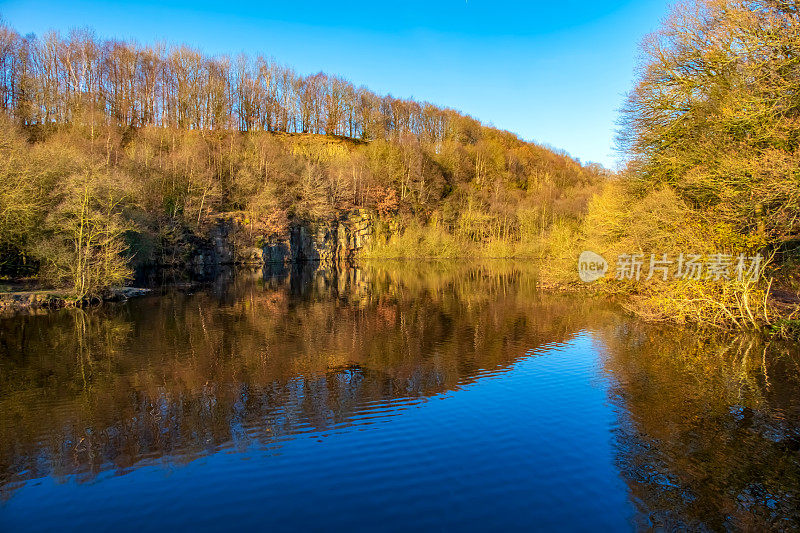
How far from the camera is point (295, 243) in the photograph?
220 feet

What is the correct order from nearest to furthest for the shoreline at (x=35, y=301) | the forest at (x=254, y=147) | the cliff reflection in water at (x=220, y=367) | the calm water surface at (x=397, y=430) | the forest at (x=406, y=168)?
the calm water surface at (x=397, y=430), the cliff reflection in water at (x=220, y=367), the forest at (x=406, y=168), the shoreline at (x=35, y=301), the forest at (x=254, y=147)

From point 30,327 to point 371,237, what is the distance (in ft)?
177

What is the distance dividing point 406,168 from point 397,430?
237 feet

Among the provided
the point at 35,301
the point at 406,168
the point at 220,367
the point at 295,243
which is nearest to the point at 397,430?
the point at 220,367

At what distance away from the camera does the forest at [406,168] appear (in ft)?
51.4

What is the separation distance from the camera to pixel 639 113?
2061 centimetres

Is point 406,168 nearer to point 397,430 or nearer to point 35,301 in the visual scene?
point 35,301

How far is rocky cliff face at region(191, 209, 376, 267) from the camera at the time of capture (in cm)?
5741

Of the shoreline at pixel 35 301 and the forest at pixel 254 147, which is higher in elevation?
the forest at pixel 254 147

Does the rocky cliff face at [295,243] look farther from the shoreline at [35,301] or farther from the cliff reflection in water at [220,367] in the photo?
the cliff reflection in water at [220,367]

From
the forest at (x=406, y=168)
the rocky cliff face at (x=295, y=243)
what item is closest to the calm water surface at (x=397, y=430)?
the forest at (x=406, y=168)

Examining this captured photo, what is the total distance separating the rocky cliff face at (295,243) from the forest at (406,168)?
6.32 ft

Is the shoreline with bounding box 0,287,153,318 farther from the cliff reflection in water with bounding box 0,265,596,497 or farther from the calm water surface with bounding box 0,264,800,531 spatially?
the calm water surface with bounding box 0,264,800,531

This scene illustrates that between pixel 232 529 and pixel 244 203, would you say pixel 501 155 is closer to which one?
pixel 244 203
